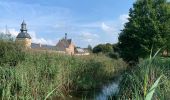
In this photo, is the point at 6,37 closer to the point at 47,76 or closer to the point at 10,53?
the point at 10,53

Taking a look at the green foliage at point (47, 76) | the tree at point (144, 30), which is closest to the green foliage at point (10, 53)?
the green foliage at point (47, 76)

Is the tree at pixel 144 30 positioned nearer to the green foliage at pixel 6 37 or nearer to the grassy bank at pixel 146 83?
the green foliage at pixel 6 37

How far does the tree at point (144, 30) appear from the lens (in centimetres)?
4066

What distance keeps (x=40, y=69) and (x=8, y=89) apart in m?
4.55

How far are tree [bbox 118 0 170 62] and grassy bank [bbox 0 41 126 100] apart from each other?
12274mm

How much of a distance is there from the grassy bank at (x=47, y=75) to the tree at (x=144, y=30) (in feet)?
40.3

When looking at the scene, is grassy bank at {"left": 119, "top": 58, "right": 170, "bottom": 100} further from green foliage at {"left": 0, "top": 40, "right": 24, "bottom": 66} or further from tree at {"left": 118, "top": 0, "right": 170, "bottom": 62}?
tree at {"left": 118, "top": 0, "right": 170, "bottom": 62}

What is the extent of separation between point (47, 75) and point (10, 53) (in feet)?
9.35

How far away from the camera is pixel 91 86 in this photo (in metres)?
22.6

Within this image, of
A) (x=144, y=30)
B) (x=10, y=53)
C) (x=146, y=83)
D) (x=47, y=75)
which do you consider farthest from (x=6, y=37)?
(x=144, y=30)

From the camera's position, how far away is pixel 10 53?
19.3 m

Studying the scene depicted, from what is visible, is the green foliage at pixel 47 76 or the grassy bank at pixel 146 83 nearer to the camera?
the grassy bank at pixel 146 83

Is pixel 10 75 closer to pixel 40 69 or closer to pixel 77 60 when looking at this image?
pixel 40 69

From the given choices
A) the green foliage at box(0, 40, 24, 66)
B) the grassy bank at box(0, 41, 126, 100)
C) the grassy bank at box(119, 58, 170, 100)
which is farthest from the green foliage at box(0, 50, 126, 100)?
the grassy bank at box(119, 58, 170, 100)
